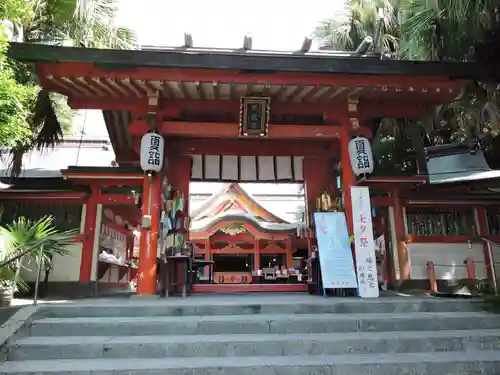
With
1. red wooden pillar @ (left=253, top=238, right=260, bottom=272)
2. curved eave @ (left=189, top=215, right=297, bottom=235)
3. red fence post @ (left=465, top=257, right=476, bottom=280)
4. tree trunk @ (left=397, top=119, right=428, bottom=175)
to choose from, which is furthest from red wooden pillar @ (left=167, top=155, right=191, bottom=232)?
red wooden pillar @ (left=253, top=238, right=260, bottom=272)

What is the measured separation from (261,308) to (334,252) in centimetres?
217

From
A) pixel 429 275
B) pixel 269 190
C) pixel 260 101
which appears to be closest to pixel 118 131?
pixel 260 101

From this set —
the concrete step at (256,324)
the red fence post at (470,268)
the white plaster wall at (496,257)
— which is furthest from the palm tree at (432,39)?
the concrete step at (256,324)

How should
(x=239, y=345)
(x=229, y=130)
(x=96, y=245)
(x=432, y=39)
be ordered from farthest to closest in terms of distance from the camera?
(x=432, y=39)
(x=96, y=245)
(x=229, y=130)
(x=239, y=345)

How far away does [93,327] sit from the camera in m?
4.52

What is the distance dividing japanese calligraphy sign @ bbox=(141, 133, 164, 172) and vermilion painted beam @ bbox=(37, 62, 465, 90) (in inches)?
39.3

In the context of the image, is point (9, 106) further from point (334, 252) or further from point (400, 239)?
point (400, 239)

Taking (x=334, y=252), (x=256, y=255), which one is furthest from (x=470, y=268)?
(x=256, y=255)

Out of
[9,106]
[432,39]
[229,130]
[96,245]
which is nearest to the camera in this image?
[9,106]

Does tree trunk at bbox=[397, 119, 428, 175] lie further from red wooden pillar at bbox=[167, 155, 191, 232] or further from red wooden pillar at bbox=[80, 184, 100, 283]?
red wooden pillar at bbox=[80, 184, 100, 283]

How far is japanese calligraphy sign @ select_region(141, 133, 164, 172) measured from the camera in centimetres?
680

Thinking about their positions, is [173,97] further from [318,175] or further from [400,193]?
[400,193]

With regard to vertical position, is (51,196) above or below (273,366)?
above

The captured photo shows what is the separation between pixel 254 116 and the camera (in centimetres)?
727
